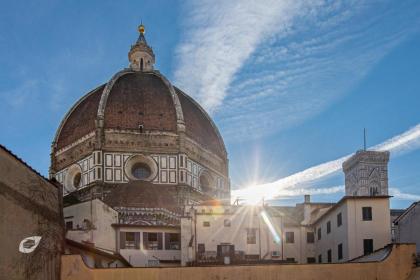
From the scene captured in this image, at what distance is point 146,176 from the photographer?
72188mm

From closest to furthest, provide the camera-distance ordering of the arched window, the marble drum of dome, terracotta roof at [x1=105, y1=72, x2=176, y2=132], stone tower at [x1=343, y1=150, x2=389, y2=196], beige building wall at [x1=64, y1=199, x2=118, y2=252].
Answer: beige building wall at [x1=64, y1=199, x2=118, y2=252] < the marble drum of dome < terracotta roof at [x1=105, y1=72, x2=176, y2=132] < the arched window < stone tower at [x1=343, y1=150, x2=389, y2=196]

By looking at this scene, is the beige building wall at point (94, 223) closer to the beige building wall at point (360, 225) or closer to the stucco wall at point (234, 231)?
the stucco wall at point (234, 231)

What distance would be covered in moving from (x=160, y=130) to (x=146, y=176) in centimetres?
508

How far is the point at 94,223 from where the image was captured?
174 feet

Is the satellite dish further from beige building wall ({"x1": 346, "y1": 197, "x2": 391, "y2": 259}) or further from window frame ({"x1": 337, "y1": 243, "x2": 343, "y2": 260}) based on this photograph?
window frame ({"x1": 337, "y1": 243, "x2": 343, "y2": 260})

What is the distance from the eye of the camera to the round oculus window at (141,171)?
72.1 m

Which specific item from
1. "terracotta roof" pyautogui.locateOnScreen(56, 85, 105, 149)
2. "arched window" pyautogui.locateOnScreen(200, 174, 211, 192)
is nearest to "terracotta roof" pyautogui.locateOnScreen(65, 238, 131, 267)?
"arched window" pyautogui.locateOnScreen(200, 174, 211, 192)

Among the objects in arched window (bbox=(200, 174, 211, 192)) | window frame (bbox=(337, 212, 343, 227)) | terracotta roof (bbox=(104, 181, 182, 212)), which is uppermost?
arched window (bbox=(200, 174, 211, 192))

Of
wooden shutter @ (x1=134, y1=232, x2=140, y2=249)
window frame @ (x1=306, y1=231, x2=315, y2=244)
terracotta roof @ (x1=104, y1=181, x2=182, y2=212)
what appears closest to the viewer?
wooden shutter @ (x1=134, y1=232, x2=140, y2=249)

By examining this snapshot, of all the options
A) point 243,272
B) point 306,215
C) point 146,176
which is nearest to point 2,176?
point 243,272

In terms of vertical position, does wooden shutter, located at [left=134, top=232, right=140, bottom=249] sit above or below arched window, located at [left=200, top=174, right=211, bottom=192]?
below

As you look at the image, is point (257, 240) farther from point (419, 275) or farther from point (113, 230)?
point (419, 275)

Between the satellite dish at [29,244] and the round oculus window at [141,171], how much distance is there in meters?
39.8

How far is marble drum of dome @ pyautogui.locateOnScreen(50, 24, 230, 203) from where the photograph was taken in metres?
71.7
